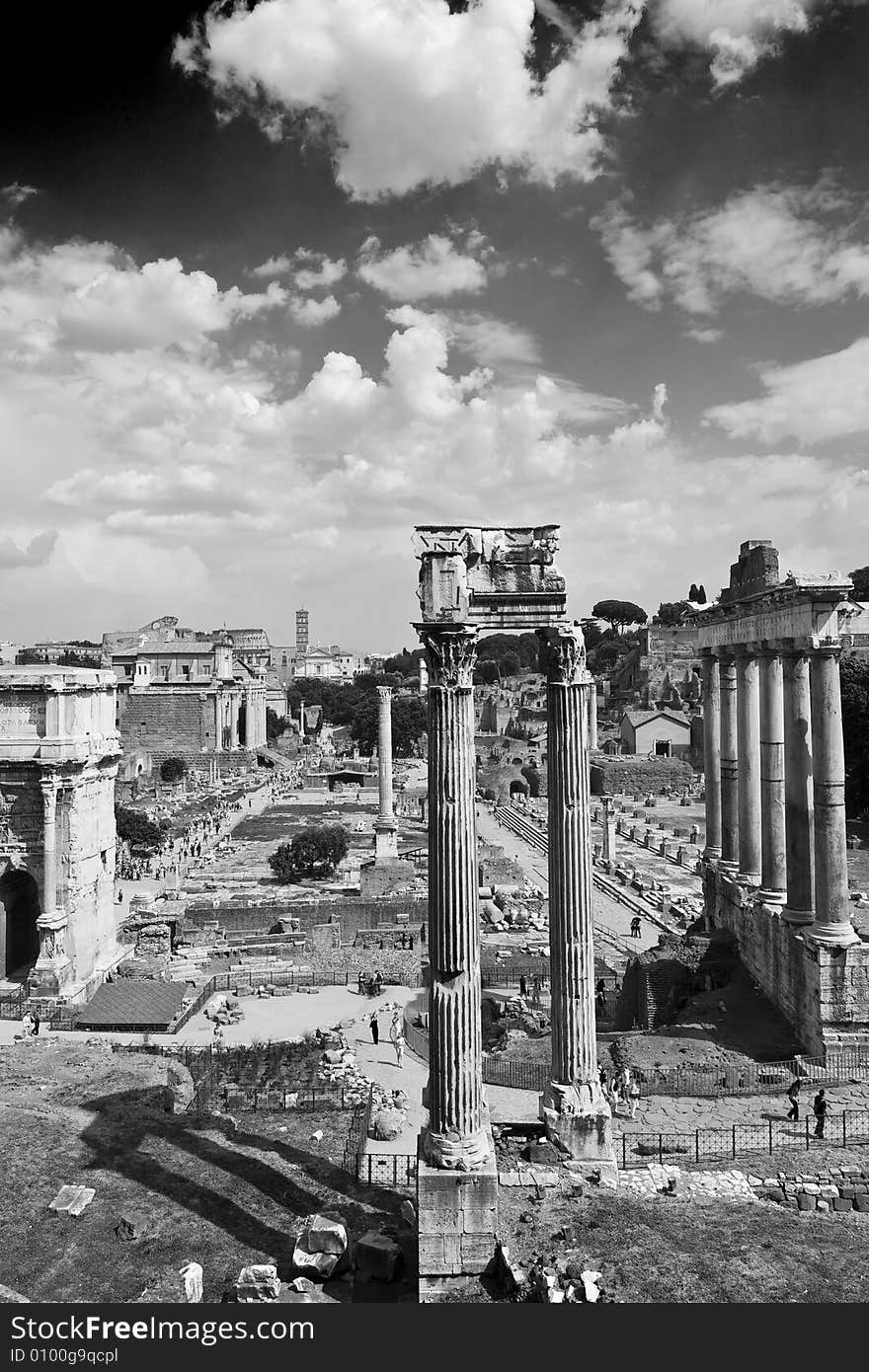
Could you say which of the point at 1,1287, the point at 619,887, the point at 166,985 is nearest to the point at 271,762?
the point at 619,887

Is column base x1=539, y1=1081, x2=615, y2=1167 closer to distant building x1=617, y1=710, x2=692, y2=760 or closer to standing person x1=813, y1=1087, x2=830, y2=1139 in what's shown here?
standing person x1=813, y1=1087, x2=830, y2=1139

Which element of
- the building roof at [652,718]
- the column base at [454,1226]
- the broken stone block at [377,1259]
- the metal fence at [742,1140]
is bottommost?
the metal fence at [742,1140]

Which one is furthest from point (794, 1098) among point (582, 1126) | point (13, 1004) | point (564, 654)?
point (13, 1004)

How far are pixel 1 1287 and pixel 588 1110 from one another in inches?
259

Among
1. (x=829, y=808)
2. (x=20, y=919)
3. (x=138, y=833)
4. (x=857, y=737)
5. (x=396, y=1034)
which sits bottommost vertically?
(x=396, y=1034)

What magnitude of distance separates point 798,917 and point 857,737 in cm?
3170

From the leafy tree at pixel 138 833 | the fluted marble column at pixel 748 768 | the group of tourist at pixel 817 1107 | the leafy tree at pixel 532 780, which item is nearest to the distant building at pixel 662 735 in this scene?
the leafy tree at pixel 532 780

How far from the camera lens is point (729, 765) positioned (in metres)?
21.2

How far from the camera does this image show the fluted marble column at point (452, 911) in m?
9.70

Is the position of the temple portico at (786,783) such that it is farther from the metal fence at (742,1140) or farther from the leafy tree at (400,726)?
the leafy tree at (400,726)

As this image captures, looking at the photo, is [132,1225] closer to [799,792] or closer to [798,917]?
[798,917]

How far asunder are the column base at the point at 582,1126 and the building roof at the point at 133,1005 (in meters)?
13.0

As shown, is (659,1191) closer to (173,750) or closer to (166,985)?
(166,985)

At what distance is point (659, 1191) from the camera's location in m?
10.6
